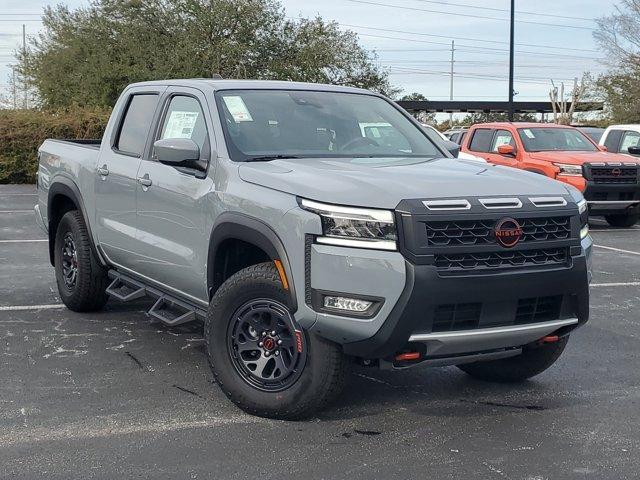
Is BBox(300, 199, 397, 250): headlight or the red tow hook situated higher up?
BBox(300, 199, 397, 250): headlight

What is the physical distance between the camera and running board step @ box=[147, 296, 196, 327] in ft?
18.1

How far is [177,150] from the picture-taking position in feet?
17.0

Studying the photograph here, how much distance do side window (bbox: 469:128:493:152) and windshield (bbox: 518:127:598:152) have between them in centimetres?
74

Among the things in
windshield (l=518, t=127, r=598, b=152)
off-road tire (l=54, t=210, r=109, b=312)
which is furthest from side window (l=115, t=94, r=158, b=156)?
windshield (l=518, t=127, r=598, b=152)

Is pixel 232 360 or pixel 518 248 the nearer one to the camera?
pixel 518 248

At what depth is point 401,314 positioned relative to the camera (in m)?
4.19

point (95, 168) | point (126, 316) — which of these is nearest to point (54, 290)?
point (126, 316)

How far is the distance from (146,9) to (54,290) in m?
26.3

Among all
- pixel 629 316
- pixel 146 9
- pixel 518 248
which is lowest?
pixel 629 316

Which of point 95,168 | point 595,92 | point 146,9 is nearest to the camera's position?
point 95,168

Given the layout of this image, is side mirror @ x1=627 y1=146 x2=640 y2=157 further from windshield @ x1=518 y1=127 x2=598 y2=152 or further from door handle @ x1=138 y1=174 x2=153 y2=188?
door handle @ x1=138 y1=174 x2=153 y2=188

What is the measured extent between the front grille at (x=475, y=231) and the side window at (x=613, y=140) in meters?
13.3

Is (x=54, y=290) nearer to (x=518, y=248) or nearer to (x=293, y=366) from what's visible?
(x=293, y=366)

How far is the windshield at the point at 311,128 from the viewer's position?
212 inches
